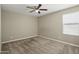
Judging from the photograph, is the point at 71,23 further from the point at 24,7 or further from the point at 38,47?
the point at 24,7

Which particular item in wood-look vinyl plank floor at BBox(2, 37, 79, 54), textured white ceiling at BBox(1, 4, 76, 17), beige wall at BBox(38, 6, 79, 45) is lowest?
wood-look vinyl plank floor at BBox(2, 37, 79, 54)

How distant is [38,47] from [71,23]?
72cm

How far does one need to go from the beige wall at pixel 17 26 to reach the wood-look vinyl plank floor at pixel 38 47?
0.11 metres

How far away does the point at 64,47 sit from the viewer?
1.43 m

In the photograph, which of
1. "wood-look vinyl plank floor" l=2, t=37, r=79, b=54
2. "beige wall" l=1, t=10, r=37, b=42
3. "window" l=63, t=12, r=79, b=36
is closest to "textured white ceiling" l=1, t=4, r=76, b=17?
"beige wall" l=1, t=10, r=37, b=42

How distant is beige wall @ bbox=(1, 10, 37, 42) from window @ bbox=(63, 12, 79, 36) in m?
0.56

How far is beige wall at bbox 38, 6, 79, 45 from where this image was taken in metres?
1.45

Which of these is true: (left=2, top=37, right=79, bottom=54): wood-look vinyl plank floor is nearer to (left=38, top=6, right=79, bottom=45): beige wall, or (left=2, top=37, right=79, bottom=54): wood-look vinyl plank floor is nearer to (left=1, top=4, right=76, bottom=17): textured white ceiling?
(left=38, top=6, right=79, bottom=45): beige wall

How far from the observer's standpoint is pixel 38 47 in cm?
143

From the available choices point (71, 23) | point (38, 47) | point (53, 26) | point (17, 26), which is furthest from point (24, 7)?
point (71, 23)

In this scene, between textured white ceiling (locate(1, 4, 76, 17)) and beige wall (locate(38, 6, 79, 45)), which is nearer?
textured white ceiling (locate(1, 4, 76, 17))

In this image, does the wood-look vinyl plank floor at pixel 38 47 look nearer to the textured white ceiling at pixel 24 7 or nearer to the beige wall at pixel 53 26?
the beige wall at pixel 53 26
